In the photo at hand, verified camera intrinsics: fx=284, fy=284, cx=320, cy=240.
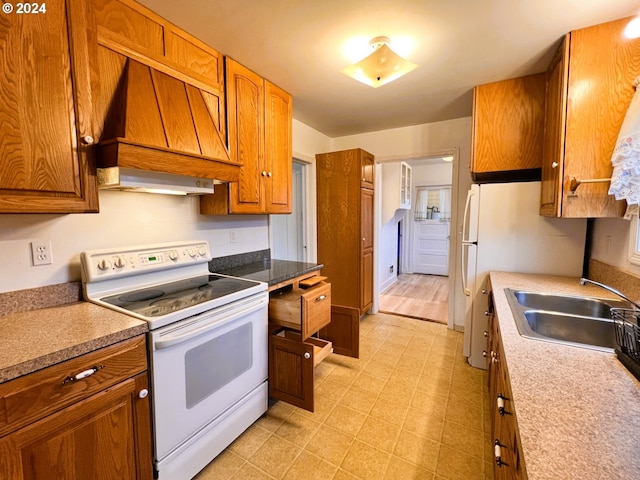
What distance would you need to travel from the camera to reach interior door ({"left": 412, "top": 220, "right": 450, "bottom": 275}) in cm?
582

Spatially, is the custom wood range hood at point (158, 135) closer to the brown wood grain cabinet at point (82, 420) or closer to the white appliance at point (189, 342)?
the white appliance at point (189, 342)

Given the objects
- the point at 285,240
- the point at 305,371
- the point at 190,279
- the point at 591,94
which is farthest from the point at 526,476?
the point at 285,240

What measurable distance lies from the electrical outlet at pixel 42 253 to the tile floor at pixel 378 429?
1319mm

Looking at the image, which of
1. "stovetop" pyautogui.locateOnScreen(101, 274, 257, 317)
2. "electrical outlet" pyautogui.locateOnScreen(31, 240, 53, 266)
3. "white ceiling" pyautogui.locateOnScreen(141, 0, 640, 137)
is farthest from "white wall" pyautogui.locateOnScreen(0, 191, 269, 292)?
"white ceiling" pyautogui.locateOnScreen(141, 0, 640, 137)

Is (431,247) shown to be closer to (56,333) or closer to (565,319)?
(565,319)

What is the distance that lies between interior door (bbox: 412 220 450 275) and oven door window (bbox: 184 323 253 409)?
16.6ft

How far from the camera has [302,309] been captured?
1.78 m

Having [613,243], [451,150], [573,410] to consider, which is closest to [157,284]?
[573,410]

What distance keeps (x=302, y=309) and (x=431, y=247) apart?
4857 mm

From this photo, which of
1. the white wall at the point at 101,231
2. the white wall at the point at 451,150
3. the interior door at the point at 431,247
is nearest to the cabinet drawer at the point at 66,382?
the white wall at the point at 101,231

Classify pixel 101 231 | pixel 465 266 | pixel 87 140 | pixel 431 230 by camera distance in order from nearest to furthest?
pixel 87 140 < pixel 101 231 < pixel 465 266 < pixel 431 230

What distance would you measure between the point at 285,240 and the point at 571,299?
9.34ft

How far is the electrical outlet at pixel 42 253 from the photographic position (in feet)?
4.40

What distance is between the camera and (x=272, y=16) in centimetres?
151
